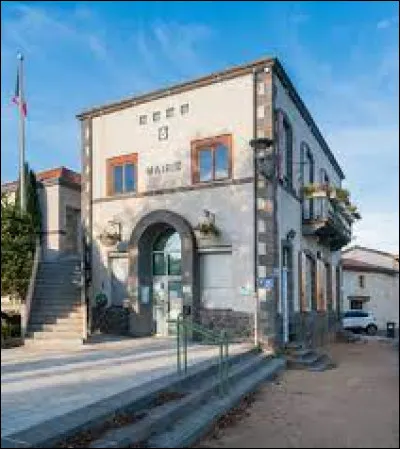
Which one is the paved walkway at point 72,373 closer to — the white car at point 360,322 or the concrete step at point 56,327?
the concrete step at point 56,327

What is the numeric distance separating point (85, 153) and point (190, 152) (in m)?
3.92

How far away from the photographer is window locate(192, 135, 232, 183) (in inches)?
605

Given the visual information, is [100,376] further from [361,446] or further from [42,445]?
[361,446]

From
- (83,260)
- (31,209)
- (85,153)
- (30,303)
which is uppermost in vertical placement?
(85,153)

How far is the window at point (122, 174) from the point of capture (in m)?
17.2

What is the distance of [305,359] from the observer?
14.1 metres

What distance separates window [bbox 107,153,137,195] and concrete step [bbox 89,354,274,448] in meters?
7.93

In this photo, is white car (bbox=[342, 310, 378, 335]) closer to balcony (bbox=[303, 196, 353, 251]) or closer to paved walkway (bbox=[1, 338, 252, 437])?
balcony (bbox=[303, 196, 353, 251])

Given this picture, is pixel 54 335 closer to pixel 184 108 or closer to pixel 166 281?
pixel 166 281

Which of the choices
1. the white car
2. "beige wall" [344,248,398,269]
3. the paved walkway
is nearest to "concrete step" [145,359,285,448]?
the paved walkway

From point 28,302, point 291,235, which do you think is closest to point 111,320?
point 28,302

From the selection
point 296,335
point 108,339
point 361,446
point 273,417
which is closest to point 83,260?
point 108,339

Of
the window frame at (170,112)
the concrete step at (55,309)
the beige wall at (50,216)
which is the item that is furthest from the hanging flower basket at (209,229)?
the beige wall at (50,216)

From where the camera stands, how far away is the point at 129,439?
20.7 ft
